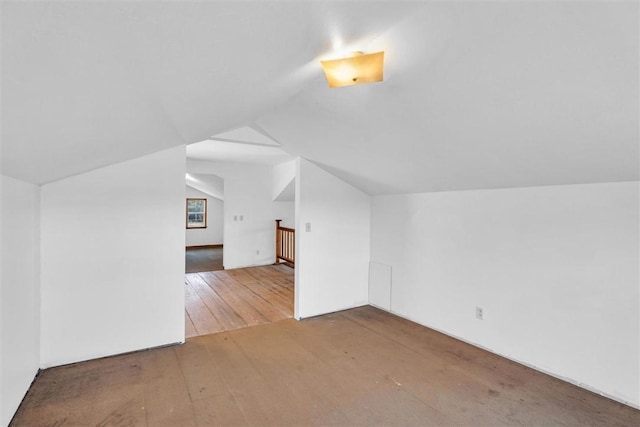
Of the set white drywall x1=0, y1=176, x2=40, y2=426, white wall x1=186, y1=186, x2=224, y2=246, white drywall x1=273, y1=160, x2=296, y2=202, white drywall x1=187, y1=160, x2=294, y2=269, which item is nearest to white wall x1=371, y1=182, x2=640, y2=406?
white drywall x1=273, y1=160, x2=296, y2=202

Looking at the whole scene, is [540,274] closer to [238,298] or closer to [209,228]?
[238,298]

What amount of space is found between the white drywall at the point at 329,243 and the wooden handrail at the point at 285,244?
268 centimetres

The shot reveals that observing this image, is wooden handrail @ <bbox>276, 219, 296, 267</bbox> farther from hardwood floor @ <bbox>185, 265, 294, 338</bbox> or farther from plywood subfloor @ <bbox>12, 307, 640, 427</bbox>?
plywood subfloor @ <bbox>12, 307, 640, 427</bbox>

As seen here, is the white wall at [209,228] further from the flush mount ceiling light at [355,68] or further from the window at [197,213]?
the flush mount ceiling light at [355,68]

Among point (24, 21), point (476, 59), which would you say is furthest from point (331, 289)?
point (24, 21)

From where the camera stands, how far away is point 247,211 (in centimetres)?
684

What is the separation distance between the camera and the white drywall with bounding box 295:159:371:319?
3.88 m

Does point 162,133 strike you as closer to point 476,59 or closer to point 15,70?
point 15,70

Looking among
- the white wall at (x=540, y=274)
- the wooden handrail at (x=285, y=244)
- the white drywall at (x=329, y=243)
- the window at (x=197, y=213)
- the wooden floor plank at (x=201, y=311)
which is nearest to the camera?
the white wall at (x=540, y=274)

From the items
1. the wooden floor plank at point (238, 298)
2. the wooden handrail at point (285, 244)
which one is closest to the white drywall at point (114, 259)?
the wooden floor plank at point (238, 298)

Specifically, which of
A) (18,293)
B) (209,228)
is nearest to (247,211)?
(209,228)

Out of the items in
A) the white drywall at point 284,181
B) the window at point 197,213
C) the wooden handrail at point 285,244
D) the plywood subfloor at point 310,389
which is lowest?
the plywood subfloor at point 310,389

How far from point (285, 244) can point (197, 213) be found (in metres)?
4.19

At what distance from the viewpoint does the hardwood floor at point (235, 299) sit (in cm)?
379
